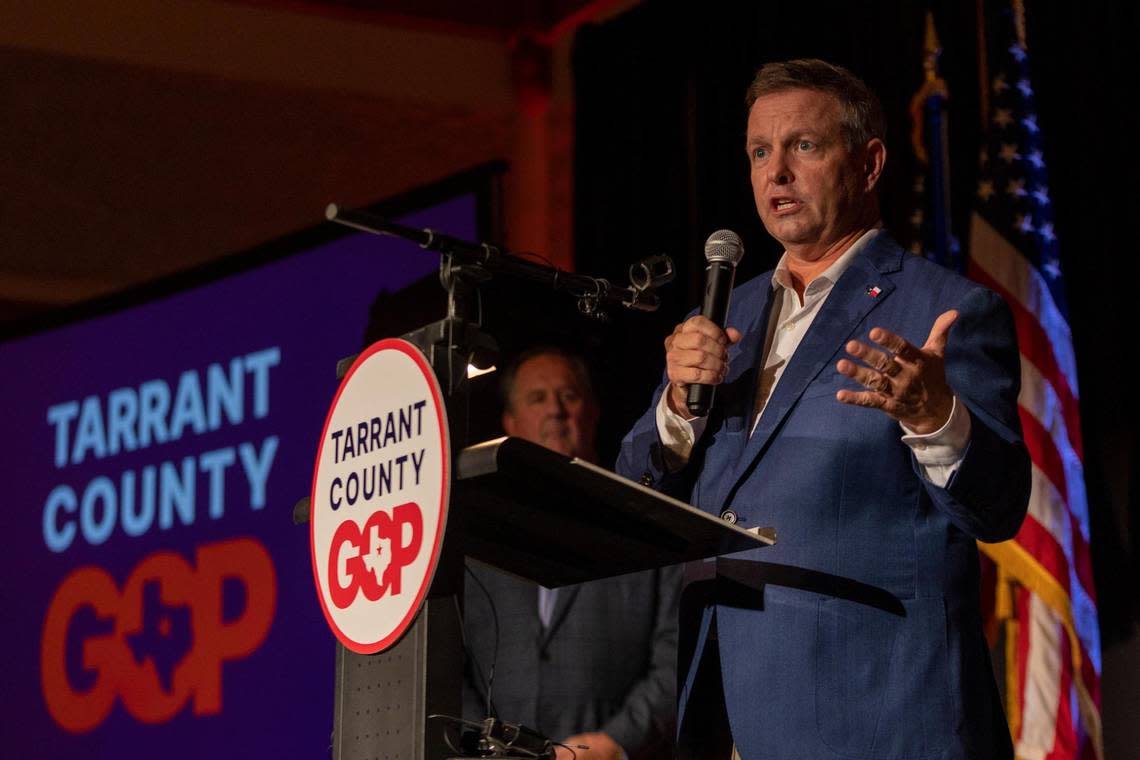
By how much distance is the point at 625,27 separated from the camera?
5.03m

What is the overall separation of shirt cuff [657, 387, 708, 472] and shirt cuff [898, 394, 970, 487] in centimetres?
32

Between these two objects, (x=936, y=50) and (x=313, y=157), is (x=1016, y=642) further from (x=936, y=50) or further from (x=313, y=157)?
(x=313, y=157)

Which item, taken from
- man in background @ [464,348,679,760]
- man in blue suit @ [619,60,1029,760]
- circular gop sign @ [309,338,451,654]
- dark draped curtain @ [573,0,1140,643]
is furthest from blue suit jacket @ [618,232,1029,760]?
man in background @ [464,348,679,760]

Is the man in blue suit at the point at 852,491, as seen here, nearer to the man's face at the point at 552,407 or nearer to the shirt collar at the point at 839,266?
the shirt collar at the point at 839,266

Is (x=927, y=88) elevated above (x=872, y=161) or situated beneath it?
elevated above

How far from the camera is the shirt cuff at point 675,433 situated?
6.02 feet

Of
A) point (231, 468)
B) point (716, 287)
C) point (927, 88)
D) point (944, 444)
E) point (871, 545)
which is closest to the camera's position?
point (944, 444)

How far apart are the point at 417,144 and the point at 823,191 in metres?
4.28

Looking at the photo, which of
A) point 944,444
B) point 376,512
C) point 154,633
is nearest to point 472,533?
point 376,512

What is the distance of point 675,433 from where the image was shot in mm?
1854

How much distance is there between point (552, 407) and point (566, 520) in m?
2.17

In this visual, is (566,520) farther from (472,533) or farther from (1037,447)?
(1037,447)

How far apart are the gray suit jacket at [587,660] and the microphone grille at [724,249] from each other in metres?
1.68

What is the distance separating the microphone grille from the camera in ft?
5.94
